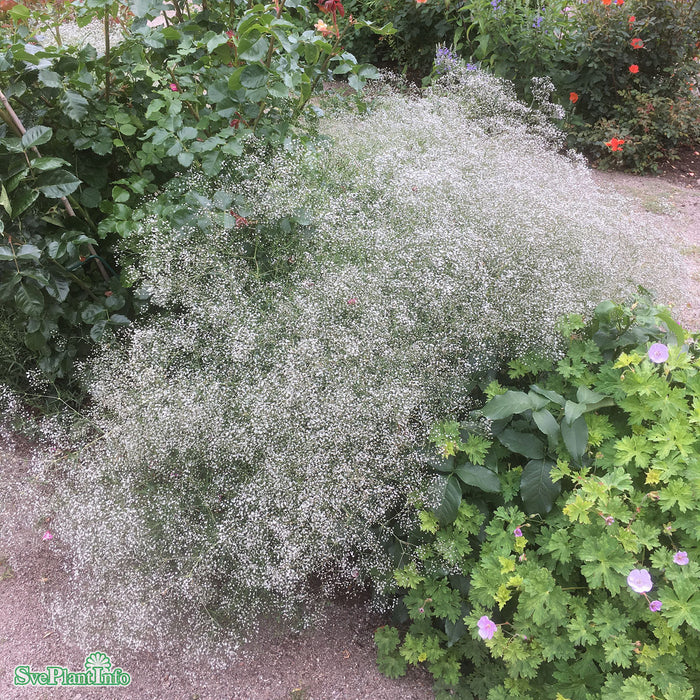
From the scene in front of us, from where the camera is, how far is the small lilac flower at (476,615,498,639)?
167 cm

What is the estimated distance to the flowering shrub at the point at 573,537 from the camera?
1558mm

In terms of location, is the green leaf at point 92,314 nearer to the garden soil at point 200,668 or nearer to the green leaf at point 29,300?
the green leaf at point 29,300

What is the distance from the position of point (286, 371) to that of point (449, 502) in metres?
0.71

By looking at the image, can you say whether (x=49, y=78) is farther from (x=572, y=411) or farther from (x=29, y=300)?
(x=572, y=411)

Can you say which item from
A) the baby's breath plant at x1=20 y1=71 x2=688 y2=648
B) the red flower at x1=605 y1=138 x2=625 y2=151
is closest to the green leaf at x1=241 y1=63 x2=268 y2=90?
the baby's breath plant at x1=20 y1=71 x2=688 y2=648

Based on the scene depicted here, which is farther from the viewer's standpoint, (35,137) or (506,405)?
(35,137)

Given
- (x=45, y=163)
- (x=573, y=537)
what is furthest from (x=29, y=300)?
(x=573, y=537)

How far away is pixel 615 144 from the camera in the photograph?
5.06 meters

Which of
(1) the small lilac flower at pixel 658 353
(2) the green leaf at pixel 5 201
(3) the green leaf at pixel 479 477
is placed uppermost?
(1) the small lilac flower at pixel 658 353

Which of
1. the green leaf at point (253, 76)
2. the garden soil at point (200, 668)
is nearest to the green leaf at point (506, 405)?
the garden soil at point (200, 668)

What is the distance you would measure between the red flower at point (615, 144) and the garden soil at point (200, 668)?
4807 millimetres

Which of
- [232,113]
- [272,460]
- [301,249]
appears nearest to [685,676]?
[272,460]

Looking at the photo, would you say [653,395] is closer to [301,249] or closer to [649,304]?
[649,304]

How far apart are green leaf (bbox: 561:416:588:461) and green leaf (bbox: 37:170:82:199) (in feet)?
6.64
